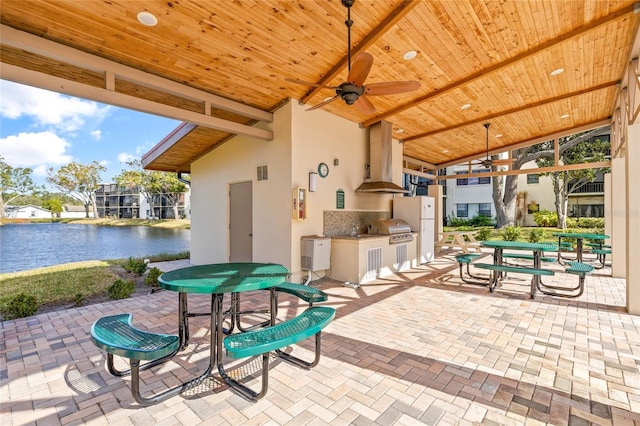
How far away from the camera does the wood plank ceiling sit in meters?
3.17

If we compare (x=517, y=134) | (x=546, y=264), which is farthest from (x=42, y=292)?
Answer: (x=517, y=134)

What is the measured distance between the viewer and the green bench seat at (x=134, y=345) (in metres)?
1.80

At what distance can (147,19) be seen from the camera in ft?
10.3

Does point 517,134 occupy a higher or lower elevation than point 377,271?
higher

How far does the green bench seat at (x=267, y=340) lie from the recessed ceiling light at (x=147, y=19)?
134 inches

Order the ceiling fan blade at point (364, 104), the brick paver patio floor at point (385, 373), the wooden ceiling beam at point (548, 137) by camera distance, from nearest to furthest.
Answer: the brick paver patio floor at point (385, 373) → the ceiling fan blade at point (364, 104) → the wooden ceiling beam at point (548, 137)

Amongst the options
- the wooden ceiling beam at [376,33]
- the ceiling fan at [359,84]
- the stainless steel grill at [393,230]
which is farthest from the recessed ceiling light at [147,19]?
the stainless steel grill at [393,230]

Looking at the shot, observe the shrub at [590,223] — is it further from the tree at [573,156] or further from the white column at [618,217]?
the white column at [618,217]

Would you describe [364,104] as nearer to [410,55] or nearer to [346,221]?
[410,55]

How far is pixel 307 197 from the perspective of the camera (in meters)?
5.59

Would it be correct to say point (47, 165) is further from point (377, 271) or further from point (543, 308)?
Result: point (543, 308)

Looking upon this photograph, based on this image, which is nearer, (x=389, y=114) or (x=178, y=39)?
(x=178, y=39)

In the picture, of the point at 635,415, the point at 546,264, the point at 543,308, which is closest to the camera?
the point at 635,415

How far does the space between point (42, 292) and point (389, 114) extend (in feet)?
24.1
